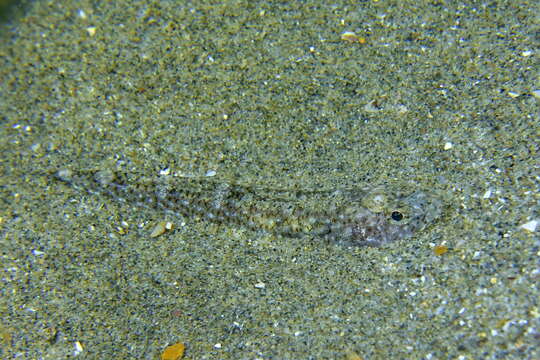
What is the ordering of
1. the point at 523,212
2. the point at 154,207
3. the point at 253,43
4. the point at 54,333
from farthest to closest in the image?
the point at 253,43 → the point at 154,207 → the point at 54,333 → the point at 523,212

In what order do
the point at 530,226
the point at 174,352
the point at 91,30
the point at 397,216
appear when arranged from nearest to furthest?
the point at 530,226
the point at 174,352
the point at 397,216
the point at 91,30

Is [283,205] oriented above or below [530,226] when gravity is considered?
below

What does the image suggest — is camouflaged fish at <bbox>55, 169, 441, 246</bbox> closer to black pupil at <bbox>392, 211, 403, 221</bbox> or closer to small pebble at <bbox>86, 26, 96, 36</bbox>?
black pupil at <bbox>392, 211, 403, 221</bbox>

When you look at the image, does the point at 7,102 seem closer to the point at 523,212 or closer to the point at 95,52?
the point at 95,52

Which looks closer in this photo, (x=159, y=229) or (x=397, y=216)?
(x=397, y=216)

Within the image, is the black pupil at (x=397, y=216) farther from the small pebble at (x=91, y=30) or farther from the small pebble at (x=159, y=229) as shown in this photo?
the small pebble at (x=91, y=30)

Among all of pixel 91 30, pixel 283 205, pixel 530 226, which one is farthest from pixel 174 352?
pixel 91 30

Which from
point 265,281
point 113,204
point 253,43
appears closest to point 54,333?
point 113,204

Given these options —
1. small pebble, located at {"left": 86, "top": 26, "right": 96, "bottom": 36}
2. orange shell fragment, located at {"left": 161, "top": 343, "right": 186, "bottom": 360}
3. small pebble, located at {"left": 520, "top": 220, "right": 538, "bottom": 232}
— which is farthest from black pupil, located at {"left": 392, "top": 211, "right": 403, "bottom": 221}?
small pebble, located at {"left": 86, "top": 26, "right": 96, "bottom": 36}

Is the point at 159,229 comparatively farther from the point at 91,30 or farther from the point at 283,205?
the point at 91,30
